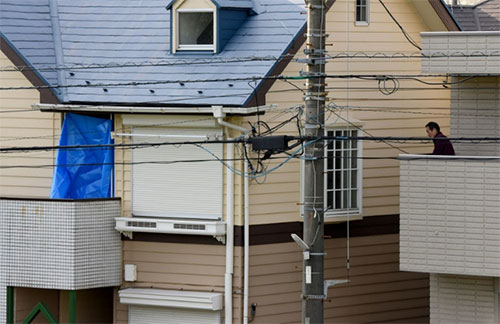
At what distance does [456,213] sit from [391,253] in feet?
13.4

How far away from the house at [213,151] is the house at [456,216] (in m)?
2.24

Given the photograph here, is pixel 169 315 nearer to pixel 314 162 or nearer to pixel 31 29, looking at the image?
pixel 314 162

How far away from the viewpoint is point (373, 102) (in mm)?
25734

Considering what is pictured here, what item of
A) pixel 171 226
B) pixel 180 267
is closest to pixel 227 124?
pixel 171 226

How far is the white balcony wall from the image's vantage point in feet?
73.6

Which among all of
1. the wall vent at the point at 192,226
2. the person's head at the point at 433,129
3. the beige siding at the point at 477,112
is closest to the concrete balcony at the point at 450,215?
the person's head at the point at 433,129

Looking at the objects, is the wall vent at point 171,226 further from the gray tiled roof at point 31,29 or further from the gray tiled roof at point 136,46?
the gray tiled roof at point 31,29

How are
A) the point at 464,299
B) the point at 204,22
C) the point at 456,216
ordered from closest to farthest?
the point at 456,216 → the point at 464,299 → the point at 204,22

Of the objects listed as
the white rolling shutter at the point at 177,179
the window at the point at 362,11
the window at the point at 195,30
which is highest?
the window at the point at 362,11

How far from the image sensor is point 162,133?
24.2m

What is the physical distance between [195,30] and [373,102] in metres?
4.22

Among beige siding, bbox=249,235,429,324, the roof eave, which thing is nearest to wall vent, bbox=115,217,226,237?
beige siding, bbox=249,235,429,324

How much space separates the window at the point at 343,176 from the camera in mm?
24922

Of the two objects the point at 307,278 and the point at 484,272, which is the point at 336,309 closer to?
the point at 484,272
